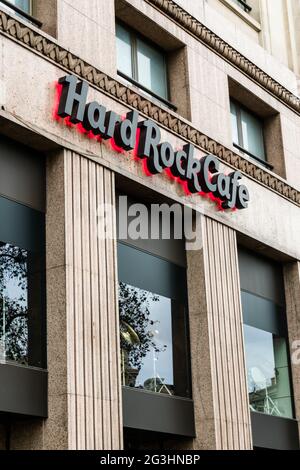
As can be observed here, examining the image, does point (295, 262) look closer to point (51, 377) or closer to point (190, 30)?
point (190, 30)

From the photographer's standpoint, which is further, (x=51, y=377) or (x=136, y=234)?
(x=136, y=234)

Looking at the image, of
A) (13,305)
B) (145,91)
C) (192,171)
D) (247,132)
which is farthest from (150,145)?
(247,132)

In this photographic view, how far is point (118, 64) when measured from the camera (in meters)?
21.9

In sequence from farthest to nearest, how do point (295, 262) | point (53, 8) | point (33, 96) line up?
point (295, 262) < point (53, 8) < point (33, 96)

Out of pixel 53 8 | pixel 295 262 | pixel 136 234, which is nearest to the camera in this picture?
pixel 53 8

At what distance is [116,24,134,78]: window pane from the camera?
2204cm

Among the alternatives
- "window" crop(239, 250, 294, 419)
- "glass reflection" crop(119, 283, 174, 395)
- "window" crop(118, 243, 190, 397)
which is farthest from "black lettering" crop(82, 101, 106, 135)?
"window" crop(239, 250, 294, 419)

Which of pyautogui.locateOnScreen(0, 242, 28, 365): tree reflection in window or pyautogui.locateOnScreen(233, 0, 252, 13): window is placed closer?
pyautogui.locateOnScreen(0, 242, 28, 365): tree reflection in window

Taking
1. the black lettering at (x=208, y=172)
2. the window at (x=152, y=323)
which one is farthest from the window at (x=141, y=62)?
the window at (x=152, y=323)

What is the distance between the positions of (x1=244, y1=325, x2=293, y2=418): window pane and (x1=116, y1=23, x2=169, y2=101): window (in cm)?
668

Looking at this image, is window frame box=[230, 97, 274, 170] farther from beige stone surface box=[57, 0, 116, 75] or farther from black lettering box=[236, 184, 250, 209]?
beige stone surface box=[57, 0, 116, 75]
